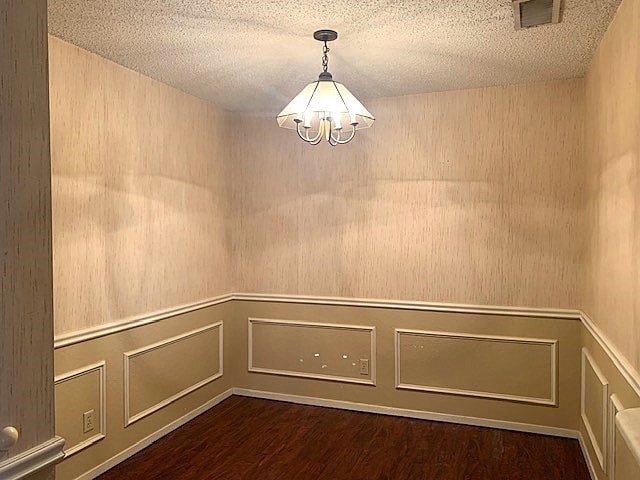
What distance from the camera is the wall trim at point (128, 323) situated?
280 cm

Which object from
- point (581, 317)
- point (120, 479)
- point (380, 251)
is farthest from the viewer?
point (380, 251)

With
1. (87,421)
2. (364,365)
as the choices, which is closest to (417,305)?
(364,365)

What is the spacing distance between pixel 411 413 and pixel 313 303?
1129mm

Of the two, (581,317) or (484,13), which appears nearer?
(484,13)

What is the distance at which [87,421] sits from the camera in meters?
2.95

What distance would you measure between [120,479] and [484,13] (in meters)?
3.16

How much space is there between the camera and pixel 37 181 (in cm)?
125

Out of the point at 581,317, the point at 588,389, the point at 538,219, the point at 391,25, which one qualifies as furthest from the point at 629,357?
the point at 391,25

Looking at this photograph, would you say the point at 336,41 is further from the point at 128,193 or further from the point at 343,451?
the point at 343,451

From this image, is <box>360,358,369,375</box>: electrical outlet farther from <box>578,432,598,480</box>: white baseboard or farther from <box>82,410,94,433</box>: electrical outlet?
<box>82,410,94,433</box>: electrical outlet

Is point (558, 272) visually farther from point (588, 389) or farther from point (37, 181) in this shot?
point (37, 181)

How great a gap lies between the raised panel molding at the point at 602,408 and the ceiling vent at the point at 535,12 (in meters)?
1.80

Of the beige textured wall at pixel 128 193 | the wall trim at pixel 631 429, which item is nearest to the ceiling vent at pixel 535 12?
the wall trim at pixel 631 429

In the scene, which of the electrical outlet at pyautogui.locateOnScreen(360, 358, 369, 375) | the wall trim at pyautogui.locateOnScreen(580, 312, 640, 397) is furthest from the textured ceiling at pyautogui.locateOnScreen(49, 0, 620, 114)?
the electrical outlet at pyautogui.locateOnScreen(360, 358, 369, 375)
